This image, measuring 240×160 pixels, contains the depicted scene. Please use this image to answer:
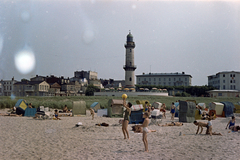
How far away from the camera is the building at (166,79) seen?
10400 cm

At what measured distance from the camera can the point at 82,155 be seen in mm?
8273

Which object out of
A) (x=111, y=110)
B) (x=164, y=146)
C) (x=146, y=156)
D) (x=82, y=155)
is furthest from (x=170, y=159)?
(x=111, y=110)

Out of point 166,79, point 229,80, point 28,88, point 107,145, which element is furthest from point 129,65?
point 107,145

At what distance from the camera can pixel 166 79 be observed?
345ft

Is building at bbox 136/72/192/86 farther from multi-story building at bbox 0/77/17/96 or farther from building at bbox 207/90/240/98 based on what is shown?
multi-story building at bbox 0/77/17/96

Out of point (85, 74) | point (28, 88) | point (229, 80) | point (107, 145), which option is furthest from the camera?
point (85, 74)

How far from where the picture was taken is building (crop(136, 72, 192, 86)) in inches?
4094

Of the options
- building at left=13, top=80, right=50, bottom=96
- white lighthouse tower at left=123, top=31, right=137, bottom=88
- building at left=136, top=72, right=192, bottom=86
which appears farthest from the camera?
building at left=136, top=72, right=192, bottom=86

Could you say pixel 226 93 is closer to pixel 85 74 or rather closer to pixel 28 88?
pixel 85 74

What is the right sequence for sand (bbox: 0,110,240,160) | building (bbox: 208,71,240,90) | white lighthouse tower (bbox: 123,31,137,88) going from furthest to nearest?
1. building (bbox: 208,71,240,90)
2. white lighthouse tower (bbox: 123,31,137,88)
3. sand (bbox: 0,110,240,160)

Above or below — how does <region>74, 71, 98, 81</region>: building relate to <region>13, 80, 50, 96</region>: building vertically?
above

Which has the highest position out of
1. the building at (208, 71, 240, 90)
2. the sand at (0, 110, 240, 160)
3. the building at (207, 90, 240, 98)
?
the building at (208, 71, 240, 90)

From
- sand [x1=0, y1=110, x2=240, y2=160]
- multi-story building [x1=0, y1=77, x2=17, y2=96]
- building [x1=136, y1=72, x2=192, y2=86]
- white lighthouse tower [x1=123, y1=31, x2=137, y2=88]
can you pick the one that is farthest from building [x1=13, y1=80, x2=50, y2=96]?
sand [x1=0, y1=110, x2=240, y2=160]

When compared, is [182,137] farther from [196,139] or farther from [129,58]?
[129,58]
